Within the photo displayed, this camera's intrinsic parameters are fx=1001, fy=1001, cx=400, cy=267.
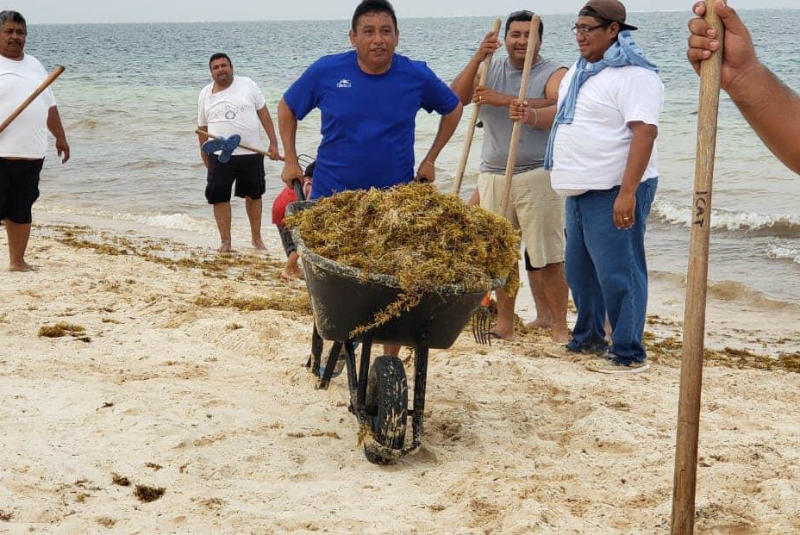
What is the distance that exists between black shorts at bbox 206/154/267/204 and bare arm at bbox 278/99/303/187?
16.3 ft

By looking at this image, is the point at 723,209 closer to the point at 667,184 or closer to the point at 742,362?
the point at 667,184

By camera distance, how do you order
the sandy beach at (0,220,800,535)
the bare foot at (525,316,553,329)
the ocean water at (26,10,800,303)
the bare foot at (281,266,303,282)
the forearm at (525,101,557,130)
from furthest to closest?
the ocean water at (26,10,800,303), the bare foot at (281,266,303,282), the bare foot at (525,316,553,329), the forearm at (525,101,557,130), the sandy beach at (0,220,800,535)

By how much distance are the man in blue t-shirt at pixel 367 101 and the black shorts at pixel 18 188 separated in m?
3.68

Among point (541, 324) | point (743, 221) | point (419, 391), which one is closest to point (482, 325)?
point (419, 391)

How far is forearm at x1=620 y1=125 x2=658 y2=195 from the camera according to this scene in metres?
5.48

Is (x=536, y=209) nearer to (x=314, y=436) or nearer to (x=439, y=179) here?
(x=314, y=436)

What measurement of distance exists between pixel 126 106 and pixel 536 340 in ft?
80.1

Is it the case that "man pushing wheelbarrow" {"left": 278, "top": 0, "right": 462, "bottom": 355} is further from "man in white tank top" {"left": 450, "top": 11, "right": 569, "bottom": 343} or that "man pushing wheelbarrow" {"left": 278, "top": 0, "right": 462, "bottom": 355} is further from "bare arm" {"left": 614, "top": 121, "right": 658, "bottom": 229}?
"man in white tank top" {"left": 450, "top": 11, "right": 569, "bottom": 343}

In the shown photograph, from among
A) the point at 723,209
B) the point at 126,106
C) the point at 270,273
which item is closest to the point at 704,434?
the point at 270,273

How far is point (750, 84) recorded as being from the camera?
306 centimetres

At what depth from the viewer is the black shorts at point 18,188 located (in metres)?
7.95

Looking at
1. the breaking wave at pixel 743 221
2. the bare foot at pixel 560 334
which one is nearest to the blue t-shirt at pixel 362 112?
the bare foot at pixel 560 334

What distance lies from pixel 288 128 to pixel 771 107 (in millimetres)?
2830

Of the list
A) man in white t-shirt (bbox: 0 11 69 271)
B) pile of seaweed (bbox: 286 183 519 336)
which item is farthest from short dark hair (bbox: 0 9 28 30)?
pile of seaweed (bbox: 286 183 519 336)
